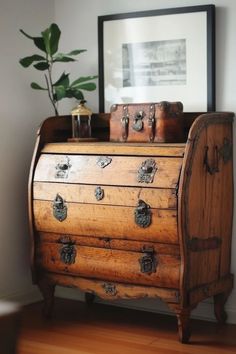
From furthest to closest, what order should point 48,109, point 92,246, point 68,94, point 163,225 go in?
point 48,109 → point 68,94 → point 92,246 → point 163,225

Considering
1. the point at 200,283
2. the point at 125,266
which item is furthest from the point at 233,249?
the point at 125,266

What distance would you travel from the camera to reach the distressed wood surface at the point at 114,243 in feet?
12.0

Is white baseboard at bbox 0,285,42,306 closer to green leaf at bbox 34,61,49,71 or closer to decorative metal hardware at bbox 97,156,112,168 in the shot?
decorative metal hardware at bbox 97,156,112,168

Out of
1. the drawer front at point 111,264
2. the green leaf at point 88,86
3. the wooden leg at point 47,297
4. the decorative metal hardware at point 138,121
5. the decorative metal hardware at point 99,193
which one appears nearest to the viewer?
the drawer front at point 111,264

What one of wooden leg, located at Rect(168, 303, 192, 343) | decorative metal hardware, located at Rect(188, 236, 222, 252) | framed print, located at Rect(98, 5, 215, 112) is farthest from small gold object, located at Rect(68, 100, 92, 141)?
wooden leg, located at Rect(168, 303, 192, 343)

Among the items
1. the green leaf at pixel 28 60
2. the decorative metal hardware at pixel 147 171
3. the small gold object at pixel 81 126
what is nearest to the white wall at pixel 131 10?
the small gold object at pixel 81 126

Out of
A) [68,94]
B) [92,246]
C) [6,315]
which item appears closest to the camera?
[6,315]

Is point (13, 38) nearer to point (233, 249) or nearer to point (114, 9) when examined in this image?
point (114, 9)

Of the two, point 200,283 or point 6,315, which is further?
point 200,283

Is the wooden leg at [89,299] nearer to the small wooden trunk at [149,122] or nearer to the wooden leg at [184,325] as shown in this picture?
the wooden leg at [184,325]

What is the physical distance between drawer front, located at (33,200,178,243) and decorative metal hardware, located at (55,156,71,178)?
0.16 m

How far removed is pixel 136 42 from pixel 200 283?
1455mm

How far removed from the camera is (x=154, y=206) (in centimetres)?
364

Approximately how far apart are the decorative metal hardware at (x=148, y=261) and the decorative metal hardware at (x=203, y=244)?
0.67ft
